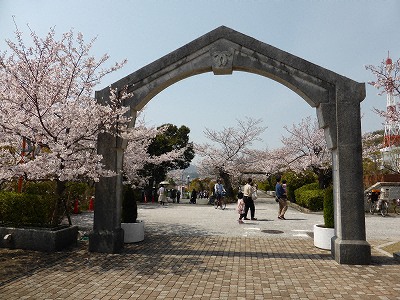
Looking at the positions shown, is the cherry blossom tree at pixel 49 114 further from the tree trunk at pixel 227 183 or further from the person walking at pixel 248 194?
the tree trunk at pixel 227 183

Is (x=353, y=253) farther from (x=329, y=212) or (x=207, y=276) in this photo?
(x=207, y=276)

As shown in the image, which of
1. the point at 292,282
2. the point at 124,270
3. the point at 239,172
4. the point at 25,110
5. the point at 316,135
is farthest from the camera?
the point at 239,172

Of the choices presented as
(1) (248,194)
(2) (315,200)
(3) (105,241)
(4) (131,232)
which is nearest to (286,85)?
(4) (131,232)

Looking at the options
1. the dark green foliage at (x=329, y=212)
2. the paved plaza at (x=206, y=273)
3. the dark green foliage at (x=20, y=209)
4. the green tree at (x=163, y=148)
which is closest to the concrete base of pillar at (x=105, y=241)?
the paved plaza at (x=206, y=273)

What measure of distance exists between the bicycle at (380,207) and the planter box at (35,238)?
17000 millimetres

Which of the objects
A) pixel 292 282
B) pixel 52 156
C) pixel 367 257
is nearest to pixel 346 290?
pixel 292 282

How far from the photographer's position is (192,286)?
221 inches

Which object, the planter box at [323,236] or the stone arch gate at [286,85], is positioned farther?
the planter box at [323,236]

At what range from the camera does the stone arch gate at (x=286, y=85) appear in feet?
24.7

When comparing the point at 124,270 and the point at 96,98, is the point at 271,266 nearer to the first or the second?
the point at 124,270

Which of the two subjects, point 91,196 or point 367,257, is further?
point 91,196

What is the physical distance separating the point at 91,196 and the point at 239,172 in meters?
18.0

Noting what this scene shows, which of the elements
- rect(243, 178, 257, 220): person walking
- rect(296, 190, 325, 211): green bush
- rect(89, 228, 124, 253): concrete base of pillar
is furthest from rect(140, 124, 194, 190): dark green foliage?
rect(89, 228, 124, 253): concrete base of pillar

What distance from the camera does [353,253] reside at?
7.29 meters
